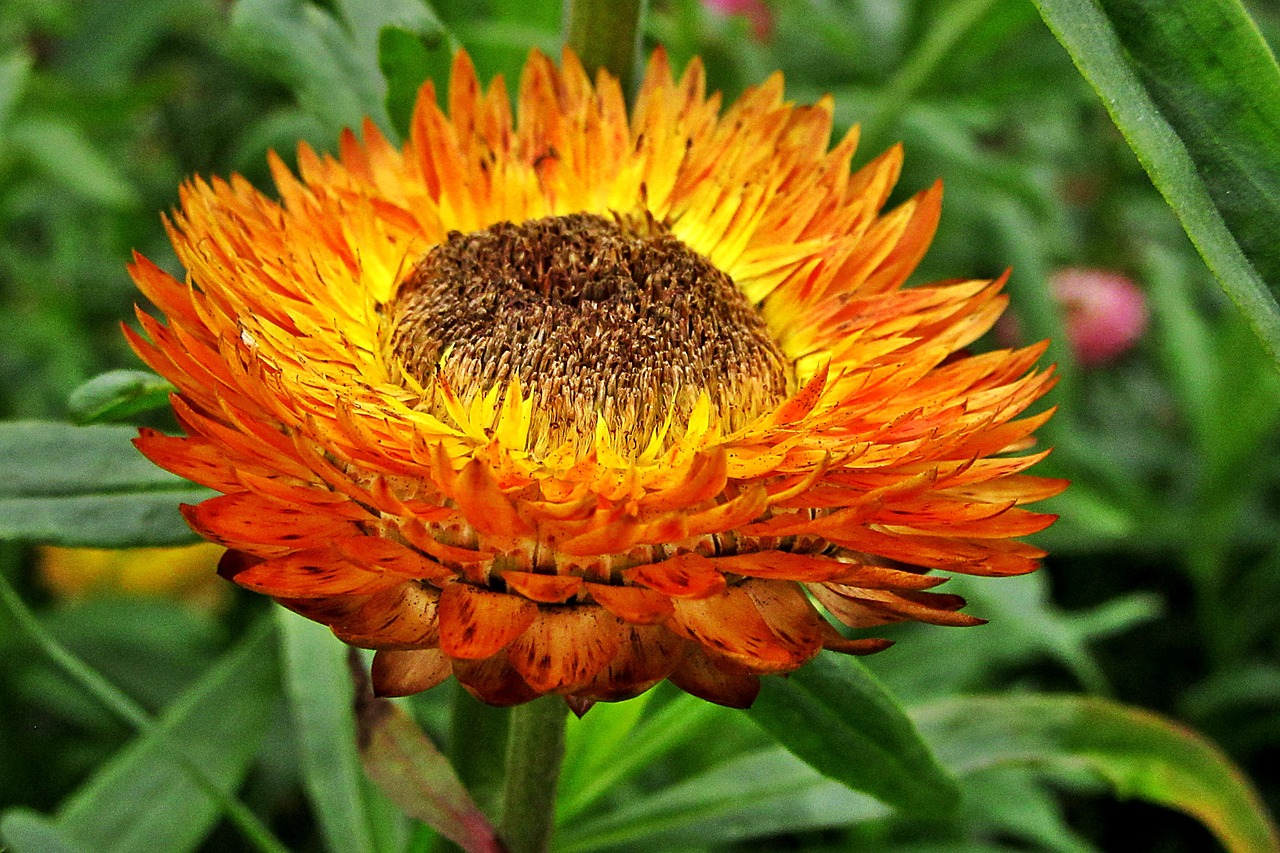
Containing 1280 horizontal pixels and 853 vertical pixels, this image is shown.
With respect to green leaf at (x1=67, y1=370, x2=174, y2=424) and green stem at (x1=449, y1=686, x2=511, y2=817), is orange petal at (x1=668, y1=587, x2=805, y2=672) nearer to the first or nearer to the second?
green stem at (x1=449, y1=686, x2=511, y2=817)

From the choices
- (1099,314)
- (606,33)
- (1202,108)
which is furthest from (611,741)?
(1099,314)

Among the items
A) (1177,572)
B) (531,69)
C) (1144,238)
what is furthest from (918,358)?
(1144,238)

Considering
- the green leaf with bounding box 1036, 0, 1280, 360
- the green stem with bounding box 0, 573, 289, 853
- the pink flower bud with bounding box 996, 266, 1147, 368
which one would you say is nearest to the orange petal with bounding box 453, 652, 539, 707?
the green leaf with bounding box 1036, 0, 1280, 360

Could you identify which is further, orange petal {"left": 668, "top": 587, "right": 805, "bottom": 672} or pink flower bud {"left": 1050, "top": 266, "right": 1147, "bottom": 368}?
pink flower bud {"left": 1050, "top": 266, "right": 1147, "bottom": 368}

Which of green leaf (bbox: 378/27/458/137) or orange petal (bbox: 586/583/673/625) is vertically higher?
green leaf (bbox: 378/27/458/137)

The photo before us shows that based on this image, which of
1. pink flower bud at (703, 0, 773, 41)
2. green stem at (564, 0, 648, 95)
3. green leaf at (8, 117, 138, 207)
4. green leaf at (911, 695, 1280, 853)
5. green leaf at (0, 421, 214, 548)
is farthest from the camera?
pink flower bud at (703, 0, 773, 41)

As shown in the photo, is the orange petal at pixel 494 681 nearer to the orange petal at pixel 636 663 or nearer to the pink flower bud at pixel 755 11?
the orange petal at pixel 636 663

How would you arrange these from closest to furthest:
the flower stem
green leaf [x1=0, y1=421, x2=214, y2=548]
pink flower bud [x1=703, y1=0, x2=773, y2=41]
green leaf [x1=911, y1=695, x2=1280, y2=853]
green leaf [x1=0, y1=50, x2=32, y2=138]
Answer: the flower stem < green leaf [x1=0, y1=421, x2=214, y2=548] < green leaf [x1=911, y1=695, x2=1280, y2=853] < green leaf [x1=0, y1=50, x2=32, y2=138] < pink flower bud [x1=703, y1=0, x2=773, y2=41]
